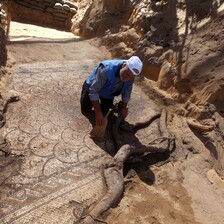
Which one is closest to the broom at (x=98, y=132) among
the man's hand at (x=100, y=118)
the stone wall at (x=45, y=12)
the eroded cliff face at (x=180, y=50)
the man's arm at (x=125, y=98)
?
the man's hand at (x=100, y=118)

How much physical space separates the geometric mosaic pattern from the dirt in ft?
1.15

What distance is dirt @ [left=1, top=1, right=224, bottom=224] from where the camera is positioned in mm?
2701

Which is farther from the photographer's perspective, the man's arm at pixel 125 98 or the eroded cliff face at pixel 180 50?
the eroded cliff face at pixel 180 50

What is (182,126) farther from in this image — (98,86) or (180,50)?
(98,86)

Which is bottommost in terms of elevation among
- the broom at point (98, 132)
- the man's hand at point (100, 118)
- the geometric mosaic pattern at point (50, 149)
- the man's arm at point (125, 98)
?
the geometric mosaic pattern at point (50, 149)

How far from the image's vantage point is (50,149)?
9.76 ft

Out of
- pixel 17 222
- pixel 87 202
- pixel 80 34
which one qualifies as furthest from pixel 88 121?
pixel 80 34

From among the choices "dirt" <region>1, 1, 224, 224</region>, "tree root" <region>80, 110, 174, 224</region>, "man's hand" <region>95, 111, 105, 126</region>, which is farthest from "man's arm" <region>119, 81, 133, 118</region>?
"dirt" <region>1, 1, 224, 224</region>

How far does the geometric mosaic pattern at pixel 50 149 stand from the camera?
2379mm

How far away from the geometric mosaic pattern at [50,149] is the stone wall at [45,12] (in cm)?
420

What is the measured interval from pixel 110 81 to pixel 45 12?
586cm

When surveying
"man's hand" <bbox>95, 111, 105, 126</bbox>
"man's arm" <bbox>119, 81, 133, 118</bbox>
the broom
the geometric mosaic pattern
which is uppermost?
"man's arm" <bbox>119, 81, 133, 118</bbox>

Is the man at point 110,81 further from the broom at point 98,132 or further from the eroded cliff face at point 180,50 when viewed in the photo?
the eroded cliff face at point 180,50

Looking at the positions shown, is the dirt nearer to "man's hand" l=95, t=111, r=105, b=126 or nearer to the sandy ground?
the sandy ground
